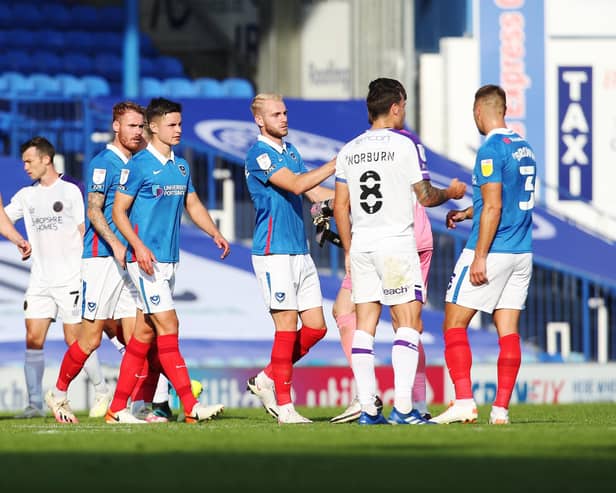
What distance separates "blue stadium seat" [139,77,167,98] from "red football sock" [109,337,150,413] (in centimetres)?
1296

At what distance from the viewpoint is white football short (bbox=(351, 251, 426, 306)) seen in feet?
29.1

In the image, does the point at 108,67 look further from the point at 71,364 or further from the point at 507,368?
the point at 507,368

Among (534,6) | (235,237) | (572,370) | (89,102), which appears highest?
(534,6)

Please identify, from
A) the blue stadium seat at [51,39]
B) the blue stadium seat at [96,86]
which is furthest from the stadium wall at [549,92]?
the blue stadium seat at [51,39]

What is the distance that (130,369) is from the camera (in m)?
9.80

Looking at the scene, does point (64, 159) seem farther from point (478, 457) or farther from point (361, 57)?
point (478, 457)

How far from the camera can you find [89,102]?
20469 mm

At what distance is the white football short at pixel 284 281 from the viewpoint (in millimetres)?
9438

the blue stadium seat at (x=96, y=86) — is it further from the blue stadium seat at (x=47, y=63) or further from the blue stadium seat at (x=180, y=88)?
the blue stadium seat at (x=47, y=63)

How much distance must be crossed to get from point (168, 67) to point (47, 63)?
1.84m

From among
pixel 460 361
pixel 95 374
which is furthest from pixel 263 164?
pixel 95 374

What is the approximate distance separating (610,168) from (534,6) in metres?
2.57

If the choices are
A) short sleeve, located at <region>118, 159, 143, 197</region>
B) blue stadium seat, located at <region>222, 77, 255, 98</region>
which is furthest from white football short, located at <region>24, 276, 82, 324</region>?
blue stadium seat, located at <region>222, 77, 255, 98</region>

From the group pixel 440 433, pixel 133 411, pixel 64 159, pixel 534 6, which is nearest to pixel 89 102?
pixel 64 159
